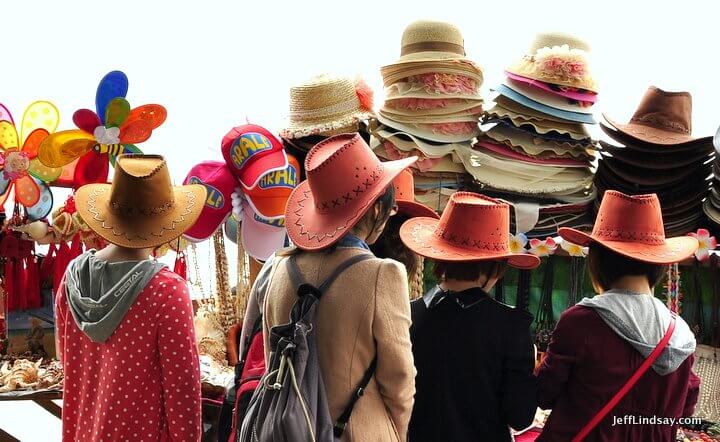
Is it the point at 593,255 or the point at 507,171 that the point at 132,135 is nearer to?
the point at 507,171

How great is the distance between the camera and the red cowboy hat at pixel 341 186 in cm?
212

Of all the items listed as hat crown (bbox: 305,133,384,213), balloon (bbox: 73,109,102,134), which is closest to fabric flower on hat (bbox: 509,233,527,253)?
hat crown (bbox: 305,133,384,213)

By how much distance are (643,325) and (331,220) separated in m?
1.00

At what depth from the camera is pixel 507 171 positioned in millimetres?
3441

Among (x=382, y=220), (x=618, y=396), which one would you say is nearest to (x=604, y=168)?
(x=618, y=396)

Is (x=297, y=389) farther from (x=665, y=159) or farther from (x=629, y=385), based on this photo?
(x=665, y=159)

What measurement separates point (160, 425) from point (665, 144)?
84.6 inches

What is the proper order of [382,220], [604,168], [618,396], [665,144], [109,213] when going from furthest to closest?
1. [604,168]
2. [665,144]
3. [109,213]
4. [618,396]
5. [382,220]

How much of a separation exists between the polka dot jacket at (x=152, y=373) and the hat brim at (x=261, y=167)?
981mm

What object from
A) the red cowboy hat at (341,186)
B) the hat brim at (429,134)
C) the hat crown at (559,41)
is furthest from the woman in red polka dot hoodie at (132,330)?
the hat crown at (559,41)

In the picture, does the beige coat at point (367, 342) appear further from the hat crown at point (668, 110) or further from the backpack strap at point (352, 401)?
the hat crown at point (668, 110)

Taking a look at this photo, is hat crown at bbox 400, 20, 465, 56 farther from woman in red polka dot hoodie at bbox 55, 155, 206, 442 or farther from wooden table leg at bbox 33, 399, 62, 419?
wooden table leg at bbox 33, 399, 62, 419

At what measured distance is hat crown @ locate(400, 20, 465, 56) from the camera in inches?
138

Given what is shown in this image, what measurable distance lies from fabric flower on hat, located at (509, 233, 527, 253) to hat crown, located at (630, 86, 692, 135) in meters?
0.69
